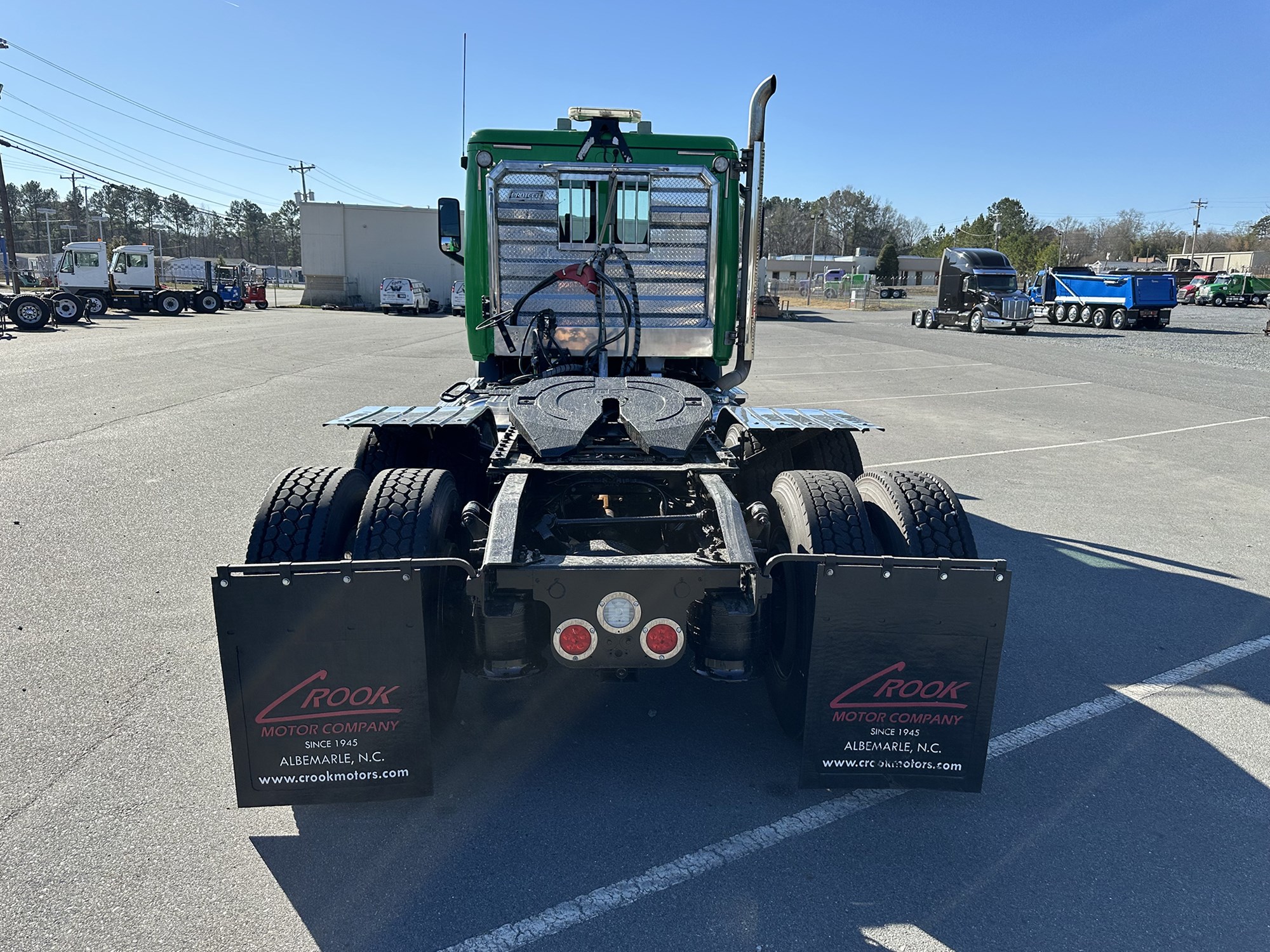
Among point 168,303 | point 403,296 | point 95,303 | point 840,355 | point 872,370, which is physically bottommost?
point 872,370

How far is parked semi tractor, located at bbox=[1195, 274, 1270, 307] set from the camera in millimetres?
51688

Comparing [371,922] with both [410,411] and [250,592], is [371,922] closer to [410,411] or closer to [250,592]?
[250,592]

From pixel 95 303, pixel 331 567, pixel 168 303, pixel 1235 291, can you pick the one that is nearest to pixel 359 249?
pixel 168 303

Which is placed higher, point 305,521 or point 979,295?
point 979,295

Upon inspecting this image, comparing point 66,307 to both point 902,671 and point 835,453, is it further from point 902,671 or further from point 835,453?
point 902,671

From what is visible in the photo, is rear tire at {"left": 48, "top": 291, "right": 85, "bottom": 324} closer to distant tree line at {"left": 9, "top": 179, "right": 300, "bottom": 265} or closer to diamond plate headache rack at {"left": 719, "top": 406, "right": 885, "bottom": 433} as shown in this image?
diamond plate headache rack at {"left": 719, "top": 406, "right": 885, "bottom": 433}

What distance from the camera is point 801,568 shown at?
330cm

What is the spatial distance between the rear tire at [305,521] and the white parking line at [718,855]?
1546 mm

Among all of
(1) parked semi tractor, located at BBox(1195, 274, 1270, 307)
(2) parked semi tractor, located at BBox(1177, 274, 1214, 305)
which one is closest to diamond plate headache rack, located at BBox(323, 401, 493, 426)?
(1) parked semi tractor, located at BBox(1195, 274, 1270, 307)

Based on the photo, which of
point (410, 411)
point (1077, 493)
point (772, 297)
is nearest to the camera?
point (410, 411)

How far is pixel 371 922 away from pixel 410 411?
260 cm

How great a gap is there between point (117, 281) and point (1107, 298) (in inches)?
1644

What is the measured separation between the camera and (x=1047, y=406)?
1432cm

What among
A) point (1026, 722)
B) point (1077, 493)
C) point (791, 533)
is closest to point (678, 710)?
point (791, 533)
